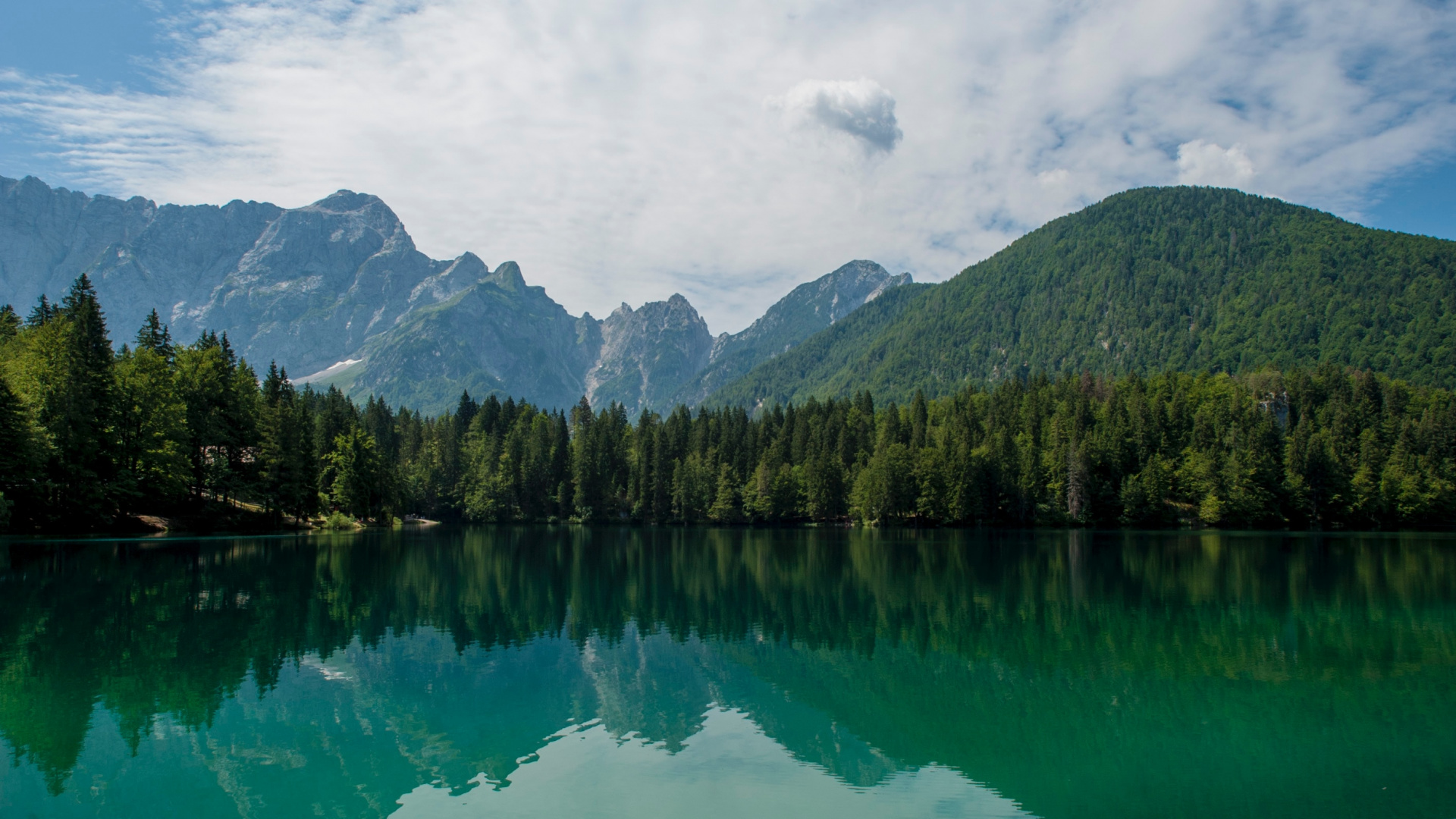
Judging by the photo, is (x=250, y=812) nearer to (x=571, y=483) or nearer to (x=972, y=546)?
(x=972, y=546)

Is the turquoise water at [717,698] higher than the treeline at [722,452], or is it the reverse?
the treeline at [722,452]

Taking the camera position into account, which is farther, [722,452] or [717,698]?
[722,452]

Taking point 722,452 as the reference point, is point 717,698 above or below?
below

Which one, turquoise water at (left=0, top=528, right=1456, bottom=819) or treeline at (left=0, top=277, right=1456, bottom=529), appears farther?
treeline at (left=0, top=277, right=1456, bottom=529)

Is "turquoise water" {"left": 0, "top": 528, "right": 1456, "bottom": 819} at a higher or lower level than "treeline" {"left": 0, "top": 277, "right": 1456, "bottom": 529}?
lower

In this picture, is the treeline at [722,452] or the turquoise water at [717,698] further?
the treeline at [722,452]

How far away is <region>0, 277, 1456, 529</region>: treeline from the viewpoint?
6003 centimetres

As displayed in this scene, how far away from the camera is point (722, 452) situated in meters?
134

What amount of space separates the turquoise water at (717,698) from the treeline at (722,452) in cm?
2711

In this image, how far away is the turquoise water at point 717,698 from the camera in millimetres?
13320

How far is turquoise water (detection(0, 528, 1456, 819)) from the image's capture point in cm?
1332

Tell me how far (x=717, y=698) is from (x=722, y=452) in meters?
114

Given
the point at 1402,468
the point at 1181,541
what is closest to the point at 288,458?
the point at 1181,541

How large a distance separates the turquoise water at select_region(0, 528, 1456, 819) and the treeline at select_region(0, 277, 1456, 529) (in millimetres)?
27110
